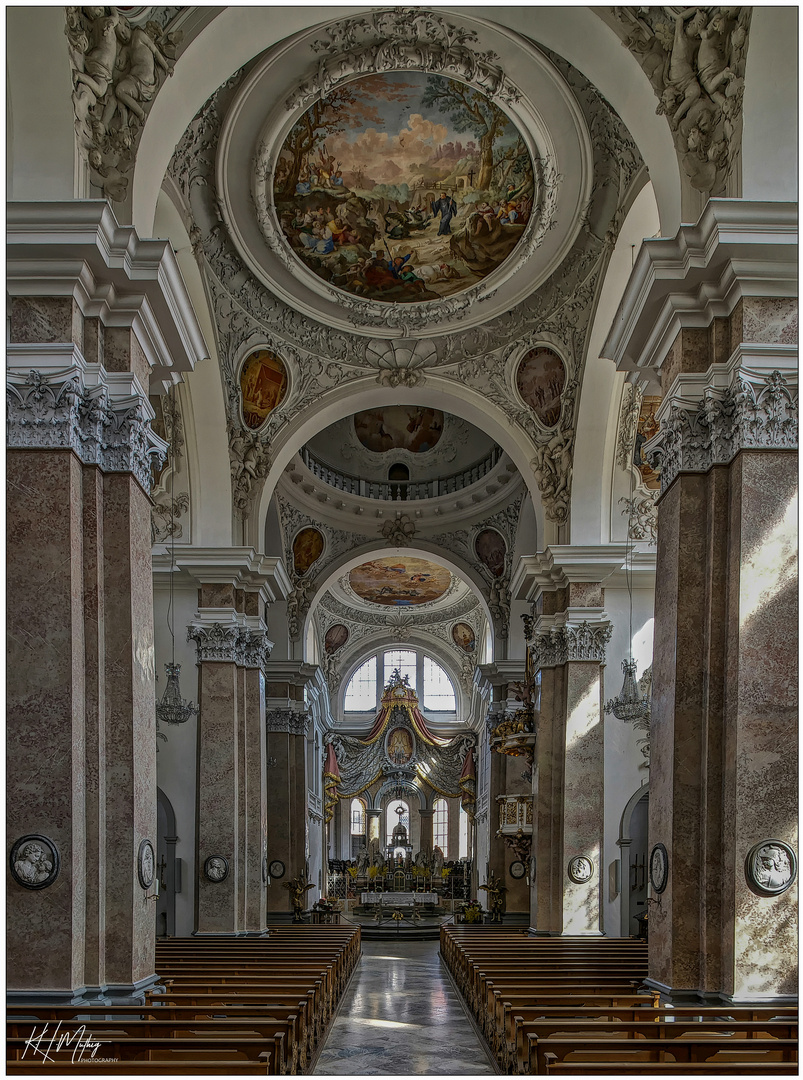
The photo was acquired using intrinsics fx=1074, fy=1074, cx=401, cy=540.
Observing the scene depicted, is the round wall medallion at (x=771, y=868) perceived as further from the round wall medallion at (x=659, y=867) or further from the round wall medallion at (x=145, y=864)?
the round wall medallion at (x=145, y=864)

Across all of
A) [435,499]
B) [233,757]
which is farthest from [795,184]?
[435,499]

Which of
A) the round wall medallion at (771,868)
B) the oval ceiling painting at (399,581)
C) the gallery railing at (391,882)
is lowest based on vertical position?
the gallery railing at (391,882)

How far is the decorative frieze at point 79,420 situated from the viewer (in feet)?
25.2

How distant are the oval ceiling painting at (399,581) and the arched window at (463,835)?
8.01 m

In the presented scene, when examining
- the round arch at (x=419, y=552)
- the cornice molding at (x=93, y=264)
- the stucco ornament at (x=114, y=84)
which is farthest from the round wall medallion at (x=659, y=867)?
the round arch at (x=419, y=552)

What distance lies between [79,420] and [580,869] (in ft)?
34.5

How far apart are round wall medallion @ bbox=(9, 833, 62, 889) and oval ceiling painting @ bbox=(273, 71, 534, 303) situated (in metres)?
9.58

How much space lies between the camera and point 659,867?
8.13 metres

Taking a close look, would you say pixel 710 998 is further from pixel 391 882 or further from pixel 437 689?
pixel 437 689

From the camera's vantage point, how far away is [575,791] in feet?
51.2

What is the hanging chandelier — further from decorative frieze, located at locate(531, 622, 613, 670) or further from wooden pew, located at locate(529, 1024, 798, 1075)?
wooden pew, located at locate(529, 1024, 798, 1075)

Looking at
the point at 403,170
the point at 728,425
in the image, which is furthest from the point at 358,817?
the point at 728,425

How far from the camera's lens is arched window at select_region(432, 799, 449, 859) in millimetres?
38094

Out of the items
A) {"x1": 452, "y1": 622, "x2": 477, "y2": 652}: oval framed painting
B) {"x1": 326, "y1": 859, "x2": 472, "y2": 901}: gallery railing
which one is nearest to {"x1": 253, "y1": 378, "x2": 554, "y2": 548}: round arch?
{"x1": 452, "y1": 622, "x2": 477, "y2": 652}: oval framed painting
